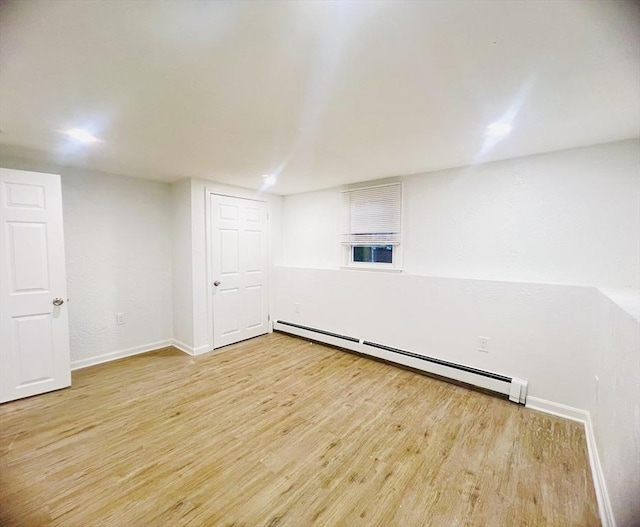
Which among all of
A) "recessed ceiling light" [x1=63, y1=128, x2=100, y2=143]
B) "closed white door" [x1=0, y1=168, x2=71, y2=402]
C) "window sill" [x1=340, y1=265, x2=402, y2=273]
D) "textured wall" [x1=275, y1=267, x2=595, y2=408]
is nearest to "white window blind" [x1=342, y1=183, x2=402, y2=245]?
"window sill" [x1=340, y1=265, x2=402, y2=273]

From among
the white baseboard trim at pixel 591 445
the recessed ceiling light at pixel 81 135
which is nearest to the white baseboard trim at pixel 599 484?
the white baseboard trim at pixel 591 445

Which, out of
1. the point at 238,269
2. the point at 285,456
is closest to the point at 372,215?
the point at 238,269

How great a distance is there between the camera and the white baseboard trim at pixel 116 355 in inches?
131

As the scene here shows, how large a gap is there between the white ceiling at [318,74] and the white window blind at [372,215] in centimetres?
109

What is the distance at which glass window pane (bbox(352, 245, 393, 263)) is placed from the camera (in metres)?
3.79

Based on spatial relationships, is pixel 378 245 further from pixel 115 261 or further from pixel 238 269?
pixel 115 261

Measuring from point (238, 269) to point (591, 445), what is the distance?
4.07 m

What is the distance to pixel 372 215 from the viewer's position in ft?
12.6

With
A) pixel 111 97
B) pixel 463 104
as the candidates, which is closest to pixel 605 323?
pixel 463 104

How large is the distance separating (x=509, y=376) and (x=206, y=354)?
349cm

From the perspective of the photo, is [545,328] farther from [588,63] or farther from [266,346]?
[266,346]

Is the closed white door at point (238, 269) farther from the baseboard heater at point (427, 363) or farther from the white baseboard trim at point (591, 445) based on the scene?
the white baseboard trim at point (591, 445)

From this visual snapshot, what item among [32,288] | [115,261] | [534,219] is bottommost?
[32,288]

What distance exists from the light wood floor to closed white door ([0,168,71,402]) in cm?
26
